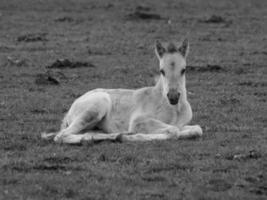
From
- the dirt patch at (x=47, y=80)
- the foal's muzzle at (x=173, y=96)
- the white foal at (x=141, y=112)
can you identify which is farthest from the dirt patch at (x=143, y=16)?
the foal's muzzle at (x=173, y=96)

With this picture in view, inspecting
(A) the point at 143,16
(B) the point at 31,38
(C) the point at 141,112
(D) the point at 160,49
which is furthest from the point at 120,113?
(A) the point at 143,16

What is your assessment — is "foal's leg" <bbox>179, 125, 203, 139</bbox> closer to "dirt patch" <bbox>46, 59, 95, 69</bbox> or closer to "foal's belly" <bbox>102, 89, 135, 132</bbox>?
"foal's belly" <bbox>102, 89, 135, 132</bbox>

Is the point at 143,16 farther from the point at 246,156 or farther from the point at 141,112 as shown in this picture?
the point at 246,156

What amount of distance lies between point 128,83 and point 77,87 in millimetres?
1316

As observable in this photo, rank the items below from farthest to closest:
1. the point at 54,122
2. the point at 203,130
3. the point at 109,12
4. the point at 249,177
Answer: the point at 109,12
the point at 54,122
the point at 203,130
the point at 249,177

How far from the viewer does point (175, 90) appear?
12.1m

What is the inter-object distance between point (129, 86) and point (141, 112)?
6158mm

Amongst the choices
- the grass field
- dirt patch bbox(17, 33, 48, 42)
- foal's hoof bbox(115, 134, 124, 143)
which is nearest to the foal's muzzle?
the grass field

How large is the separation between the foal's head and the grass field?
77 centimetres

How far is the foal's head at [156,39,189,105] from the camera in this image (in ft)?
39.8

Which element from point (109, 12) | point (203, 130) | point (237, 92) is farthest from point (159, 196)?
point (109, 12)

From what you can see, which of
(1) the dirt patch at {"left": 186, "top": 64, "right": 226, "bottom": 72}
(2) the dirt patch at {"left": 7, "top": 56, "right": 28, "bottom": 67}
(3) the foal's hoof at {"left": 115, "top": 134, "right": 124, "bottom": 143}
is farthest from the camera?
(2) the dirt patch at {"left": 7, "top": 56, "right": 28, "bottom": 67}

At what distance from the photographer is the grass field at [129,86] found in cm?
961

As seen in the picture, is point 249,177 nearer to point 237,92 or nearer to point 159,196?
point 159,196
